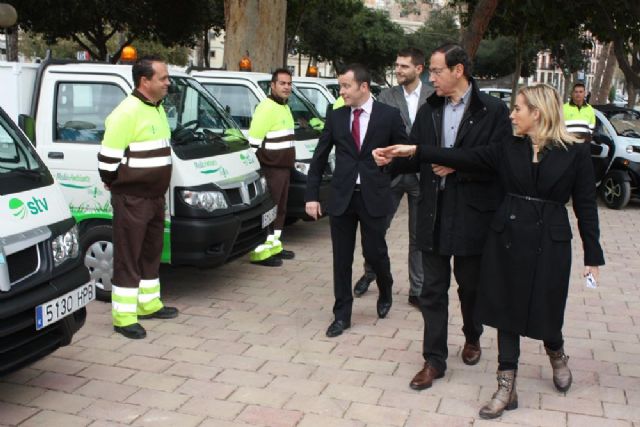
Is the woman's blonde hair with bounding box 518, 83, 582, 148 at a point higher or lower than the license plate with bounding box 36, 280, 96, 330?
Answer: higher

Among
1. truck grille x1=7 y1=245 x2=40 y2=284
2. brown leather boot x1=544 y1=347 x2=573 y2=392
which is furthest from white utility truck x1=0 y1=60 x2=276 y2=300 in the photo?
brown leather boot x1=544 y1=347 x2=573 y2=392

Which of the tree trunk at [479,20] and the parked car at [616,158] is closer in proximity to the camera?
the parked car at [616,158]

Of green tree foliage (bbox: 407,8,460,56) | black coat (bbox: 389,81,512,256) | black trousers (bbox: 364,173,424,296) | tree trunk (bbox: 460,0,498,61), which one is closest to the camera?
black coat (bbox: 389,81,512,256)

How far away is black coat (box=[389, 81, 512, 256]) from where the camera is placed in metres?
4.38

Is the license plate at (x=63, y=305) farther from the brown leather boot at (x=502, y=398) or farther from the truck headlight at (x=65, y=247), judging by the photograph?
the brown leather boot at (x=502, y=398)

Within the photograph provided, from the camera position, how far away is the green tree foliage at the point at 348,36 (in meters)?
38.0

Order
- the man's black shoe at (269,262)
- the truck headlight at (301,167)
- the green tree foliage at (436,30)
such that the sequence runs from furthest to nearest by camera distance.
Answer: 1. the green tree foliage at (436,30)
2. the truck headlight at (301,167)
3. the man's black shoe at (269,262)

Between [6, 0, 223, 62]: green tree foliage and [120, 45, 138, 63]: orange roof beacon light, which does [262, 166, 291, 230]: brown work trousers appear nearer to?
[120, 45, 138, 63]: orange roof beacon light

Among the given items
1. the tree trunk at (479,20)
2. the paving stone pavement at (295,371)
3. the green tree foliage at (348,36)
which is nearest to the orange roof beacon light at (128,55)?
the paving stone pavement at (295,371)

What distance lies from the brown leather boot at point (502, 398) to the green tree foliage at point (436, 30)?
167ft

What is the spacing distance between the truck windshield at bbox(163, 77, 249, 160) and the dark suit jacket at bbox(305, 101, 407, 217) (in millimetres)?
1357

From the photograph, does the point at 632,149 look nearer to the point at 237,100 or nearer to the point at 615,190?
the point at 615,190

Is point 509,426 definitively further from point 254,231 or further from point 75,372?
point 254,231

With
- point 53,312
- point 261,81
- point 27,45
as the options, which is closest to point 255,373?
point 53,312
